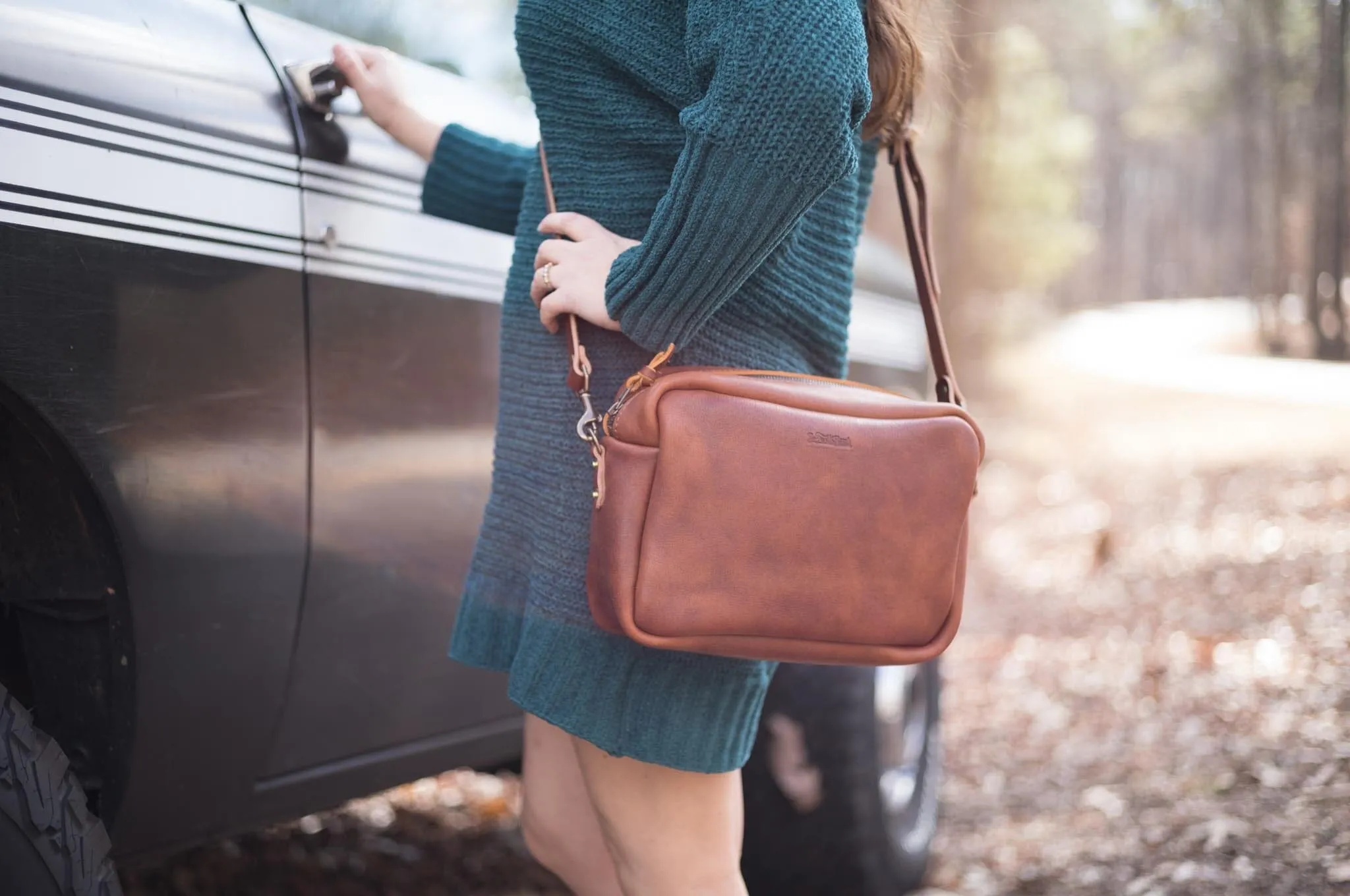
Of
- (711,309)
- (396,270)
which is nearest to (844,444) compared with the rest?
(711,309)

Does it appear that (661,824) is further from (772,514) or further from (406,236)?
(406,236)

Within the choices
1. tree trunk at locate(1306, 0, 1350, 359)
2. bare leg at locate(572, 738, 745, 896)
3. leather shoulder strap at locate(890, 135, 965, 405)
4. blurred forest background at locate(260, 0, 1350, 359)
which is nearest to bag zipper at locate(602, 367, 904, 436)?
leather shoulder strap at locate(890, 135, 965, 405)

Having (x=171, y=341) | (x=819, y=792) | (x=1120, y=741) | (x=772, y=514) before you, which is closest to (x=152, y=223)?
Result: (x=171, y=341)

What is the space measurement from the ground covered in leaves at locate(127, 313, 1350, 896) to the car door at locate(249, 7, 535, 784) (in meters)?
0.87

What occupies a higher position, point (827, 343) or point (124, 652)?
point (827, 343)

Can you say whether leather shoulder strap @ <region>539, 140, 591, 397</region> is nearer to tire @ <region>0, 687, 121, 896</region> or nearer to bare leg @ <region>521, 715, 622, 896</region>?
bare leg @ <region>521, 715, 622, 896</region>

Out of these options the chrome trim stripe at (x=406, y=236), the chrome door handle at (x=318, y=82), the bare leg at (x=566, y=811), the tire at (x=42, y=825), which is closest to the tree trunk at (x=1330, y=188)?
the chrome trim stripe at (x=406, y=236)

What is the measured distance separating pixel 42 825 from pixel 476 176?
99cm

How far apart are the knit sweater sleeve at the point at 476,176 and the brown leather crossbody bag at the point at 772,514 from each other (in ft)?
1.51

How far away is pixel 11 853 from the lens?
1.22 m

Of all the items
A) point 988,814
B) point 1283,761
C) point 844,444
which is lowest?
point 988,814

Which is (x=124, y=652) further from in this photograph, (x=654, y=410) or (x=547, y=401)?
(x=654, y=410)

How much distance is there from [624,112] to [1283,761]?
2579 millimetres

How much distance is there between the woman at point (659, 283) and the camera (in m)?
1.16
